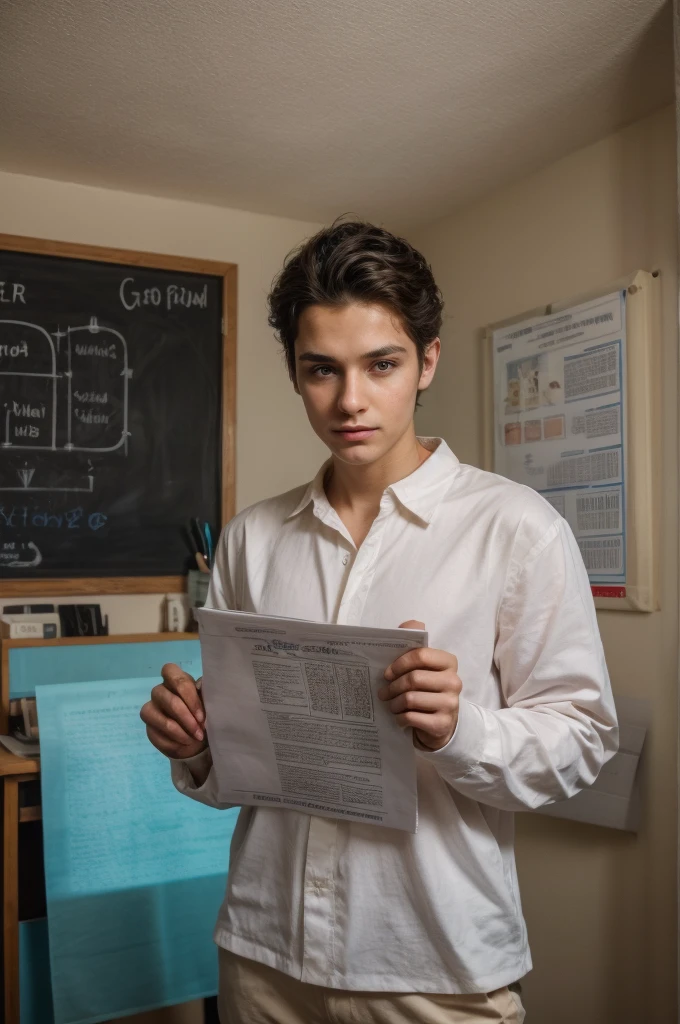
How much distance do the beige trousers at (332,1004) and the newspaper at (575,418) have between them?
4.32ft

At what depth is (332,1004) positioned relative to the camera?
1.13 meters

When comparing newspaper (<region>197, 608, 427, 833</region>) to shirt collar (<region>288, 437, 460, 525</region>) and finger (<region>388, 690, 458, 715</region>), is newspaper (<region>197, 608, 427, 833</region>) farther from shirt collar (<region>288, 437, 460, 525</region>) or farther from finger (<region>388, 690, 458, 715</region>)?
shirt collar (<region>288, 437, 460, 525</region>)

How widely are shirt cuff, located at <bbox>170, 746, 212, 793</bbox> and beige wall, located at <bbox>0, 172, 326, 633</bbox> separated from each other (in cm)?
150

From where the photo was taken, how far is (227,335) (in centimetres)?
294

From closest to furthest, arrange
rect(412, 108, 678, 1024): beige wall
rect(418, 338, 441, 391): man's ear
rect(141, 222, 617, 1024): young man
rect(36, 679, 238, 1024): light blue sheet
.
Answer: rect(141, 222, 617, 1024): young man
rect(418, 338, 441, 391): man's ear
rect(412, 108, 678, 1024): beige wall
rect(36, 679, 238, 1024): light blue sheet

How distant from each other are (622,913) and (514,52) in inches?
77.2

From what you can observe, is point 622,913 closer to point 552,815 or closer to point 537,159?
point 552,815

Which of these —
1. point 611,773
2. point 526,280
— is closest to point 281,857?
point 611,773

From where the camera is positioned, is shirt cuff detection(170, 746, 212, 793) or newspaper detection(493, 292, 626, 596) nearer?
shirt cuff detection(170, 746, 212, 793)

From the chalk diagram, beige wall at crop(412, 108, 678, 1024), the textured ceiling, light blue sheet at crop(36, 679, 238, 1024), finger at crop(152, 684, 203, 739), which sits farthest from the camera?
the chalk diagram

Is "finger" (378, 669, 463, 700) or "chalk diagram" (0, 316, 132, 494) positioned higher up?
"chalk diagram" (0, 316, 132, 494)

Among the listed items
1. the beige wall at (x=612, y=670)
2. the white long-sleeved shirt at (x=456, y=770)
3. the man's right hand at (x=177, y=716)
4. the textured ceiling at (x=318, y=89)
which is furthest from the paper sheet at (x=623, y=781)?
the textured ceiling at (x=318, y=89)

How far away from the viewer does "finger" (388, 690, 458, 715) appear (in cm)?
98

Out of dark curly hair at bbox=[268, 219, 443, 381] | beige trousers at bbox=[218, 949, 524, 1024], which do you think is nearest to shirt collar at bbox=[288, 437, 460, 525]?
dark curly hair at bbox=[268, 219, 443, 381]
